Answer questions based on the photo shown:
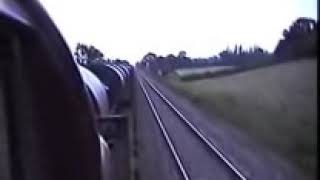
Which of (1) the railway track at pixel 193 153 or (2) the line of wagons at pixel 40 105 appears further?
(1) the railway track at pixel 193 153

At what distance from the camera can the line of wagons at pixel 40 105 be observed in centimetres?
210

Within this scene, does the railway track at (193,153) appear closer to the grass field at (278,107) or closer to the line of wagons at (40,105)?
the grass field at (278,107)

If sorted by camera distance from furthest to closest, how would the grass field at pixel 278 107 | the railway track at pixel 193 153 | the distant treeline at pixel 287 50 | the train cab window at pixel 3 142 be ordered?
1. the grass field at pixel 278 107
2. the distant treeline at pixel 287 50
3. the railway track at pixel 193 153
4. the train cab window at pixel 3 142

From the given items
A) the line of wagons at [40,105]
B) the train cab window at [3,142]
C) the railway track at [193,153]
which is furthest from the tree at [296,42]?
the train cab window at [3,142]

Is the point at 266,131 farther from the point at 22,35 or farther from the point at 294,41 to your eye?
the point at 22,35

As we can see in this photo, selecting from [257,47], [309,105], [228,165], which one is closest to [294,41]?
[309,105]

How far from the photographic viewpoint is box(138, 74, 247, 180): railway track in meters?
10.5

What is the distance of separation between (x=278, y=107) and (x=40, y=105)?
662 inches

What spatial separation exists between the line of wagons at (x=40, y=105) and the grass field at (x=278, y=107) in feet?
25.5

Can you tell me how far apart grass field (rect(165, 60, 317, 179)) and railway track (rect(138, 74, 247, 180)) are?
4.17 ft

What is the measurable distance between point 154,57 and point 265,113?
203 ft

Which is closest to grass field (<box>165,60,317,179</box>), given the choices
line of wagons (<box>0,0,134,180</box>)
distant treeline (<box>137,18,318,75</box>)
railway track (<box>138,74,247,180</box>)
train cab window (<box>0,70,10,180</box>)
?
distant treeline (<box>137,18,318,75</box>)

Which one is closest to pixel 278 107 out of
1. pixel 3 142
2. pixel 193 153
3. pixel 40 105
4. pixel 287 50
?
pixel 287 50

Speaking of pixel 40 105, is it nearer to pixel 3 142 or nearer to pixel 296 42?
pixel 3 142
